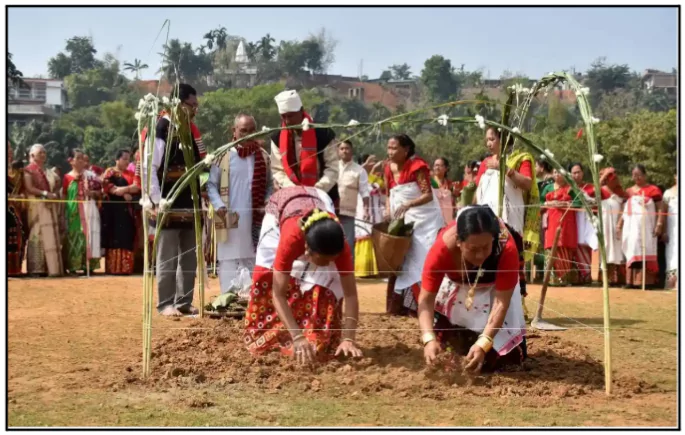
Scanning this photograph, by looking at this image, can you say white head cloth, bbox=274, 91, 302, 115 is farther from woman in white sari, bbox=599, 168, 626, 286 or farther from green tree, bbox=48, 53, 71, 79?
green tree, bbox=48, 53, 71, 79

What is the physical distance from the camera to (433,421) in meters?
4.55

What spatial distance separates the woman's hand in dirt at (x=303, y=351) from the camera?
567cm

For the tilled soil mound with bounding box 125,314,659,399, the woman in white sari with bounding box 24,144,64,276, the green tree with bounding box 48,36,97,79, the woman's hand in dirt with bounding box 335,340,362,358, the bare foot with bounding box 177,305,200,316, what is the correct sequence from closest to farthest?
1. the tilled soil mound with bounding box 125,314,659,399
2. the woman's hand in dirt with bounding box 335,340,362,358
3. the bare foot with bounding box 177,305,200,316
4. the woman in white sari with bounding box 24,144,64,276
5. the green tree with bounding box 48,36,97,79

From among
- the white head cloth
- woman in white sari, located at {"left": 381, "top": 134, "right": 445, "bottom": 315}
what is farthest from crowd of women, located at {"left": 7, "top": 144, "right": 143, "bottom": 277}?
the white head cloth

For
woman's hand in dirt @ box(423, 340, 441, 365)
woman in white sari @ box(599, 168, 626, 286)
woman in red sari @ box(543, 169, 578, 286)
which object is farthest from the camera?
woman in white sari @ box(599, 168, 626, 286)

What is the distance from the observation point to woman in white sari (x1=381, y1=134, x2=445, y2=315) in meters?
Result: 8.29

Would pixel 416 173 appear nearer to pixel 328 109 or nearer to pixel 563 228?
pixel 563 228

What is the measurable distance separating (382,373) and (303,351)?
1.76 feet

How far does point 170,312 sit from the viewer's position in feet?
26.5

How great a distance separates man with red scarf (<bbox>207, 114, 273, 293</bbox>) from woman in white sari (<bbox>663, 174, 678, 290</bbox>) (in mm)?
6049

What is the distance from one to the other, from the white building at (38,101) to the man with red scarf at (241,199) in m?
56.5

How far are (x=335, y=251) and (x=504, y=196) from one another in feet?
8.60

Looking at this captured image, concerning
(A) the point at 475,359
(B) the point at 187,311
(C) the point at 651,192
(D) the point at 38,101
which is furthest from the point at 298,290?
(D) the point at 38,101

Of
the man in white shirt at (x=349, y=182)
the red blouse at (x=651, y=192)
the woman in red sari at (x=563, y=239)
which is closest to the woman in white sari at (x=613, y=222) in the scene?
the red blouse at (x=651, y=192)
